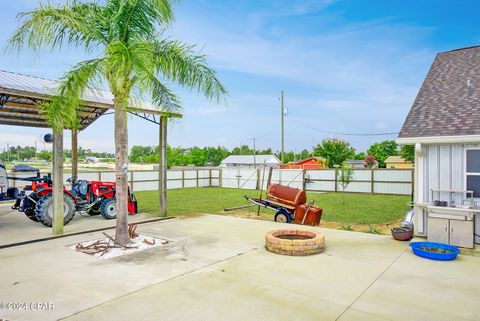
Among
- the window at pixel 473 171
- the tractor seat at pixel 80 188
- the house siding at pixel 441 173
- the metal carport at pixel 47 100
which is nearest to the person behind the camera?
the window at pixel 473 171

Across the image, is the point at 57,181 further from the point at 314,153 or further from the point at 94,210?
the point at 314,153

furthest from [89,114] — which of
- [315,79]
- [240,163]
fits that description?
[240,163]

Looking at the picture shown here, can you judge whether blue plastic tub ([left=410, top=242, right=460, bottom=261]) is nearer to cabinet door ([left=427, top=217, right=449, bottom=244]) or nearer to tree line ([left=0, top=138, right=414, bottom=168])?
cabinet door ([left=427, top=217, right=449, bottom=244])

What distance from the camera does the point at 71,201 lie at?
8.30 meters

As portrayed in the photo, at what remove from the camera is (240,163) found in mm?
63219

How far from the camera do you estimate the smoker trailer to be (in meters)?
8.89

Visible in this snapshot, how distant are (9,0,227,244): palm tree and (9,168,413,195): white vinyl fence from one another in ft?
34.7

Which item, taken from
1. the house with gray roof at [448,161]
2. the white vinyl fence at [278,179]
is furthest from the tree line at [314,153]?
the house with gray roof at [448,161]

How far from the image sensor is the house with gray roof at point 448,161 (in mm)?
6227

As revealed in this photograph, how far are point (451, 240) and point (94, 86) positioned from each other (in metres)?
7.65

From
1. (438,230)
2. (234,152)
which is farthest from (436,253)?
(234,152)

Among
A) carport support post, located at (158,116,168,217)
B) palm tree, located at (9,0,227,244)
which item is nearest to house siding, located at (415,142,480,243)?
palm tree, located at (9,0,227,244)

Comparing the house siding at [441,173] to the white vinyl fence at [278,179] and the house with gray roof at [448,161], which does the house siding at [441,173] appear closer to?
the house with gray roof at [448,161]

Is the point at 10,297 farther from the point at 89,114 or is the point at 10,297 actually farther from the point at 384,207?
the point at 384,207
